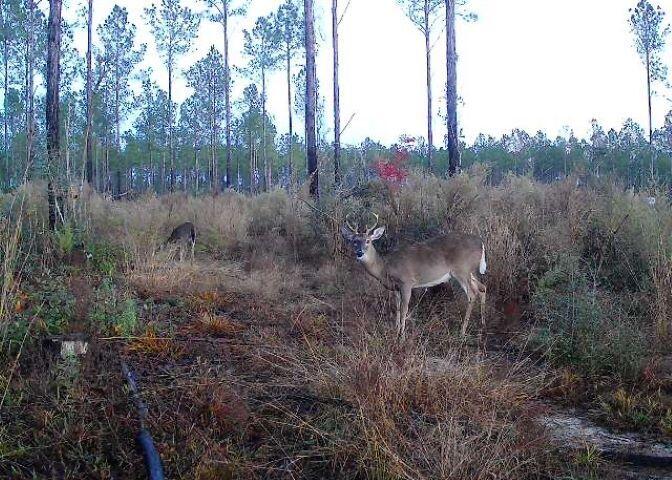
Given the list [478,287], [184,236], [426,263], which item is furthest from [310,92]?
[478,287]

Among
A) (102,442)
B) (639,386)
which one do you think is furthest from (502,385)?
(102,442)

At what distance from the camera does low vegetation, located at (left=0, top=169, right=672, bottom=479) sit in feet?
13.1

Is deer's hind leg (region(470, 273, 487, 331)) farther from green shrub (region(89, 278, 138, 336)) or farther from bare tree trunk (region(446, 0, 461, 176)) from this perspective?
bare tree trunk (region(446, 0, 461, 176))

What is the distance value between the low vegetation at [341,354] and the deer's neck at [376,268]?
1.15 feet

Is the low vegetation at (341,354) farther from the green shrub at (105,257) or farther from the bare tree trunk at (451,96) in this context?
the bare tree trunk at (451,96)

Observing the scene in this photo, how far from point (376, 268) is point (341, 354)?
140 inches

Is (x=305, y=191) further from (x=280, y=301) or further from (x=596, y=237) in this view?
(x=596, y=237)

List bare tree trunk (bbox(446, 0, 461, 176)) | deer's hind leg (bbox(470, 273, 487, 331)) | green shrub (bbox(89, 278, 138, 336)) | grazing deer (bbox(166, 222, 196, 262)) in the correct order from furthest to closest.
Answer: bare tree trunk (bbox(446, 0, 461, 176)), grazing deer (bbox(166, 222, 196, 262)), deer's hind leg (bbox(470, 273, 487, 331)), green shrub (bbox(89, 278, 138, 336))

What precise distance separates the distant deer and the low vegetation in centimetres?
38

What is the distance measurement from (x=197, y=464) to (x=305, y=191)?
1042cm

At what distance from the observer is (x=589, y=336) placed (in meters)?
6.11

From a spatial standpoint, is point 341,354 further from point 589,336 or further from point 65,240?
point 65,240

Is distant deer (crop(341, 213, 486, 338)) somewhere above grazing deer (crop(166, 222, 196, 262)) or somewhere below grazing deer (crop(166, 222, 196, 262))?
below

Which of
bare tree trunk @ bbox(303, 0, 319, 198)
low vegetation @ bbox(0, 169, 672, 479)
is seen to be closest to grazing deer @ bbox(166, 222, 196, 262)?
low vegetation @ bbox(0, 169, 672, 479)
